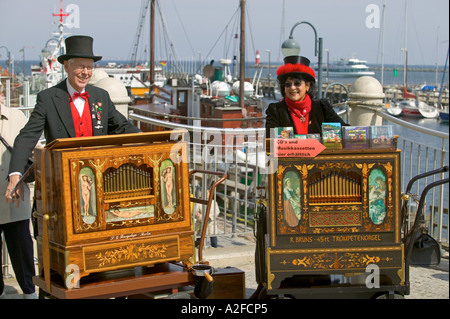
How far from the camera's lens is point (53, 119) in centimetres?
385

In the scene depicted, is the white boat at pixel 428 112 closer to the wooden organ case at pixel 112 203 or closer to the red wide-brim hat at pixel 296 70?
the red wide-brim hat at pixel 296 70

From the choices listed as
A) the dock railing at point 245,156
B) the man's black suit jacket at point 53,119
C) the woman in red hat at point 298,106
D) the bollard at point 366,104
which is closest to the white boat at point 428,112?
the dock railing at point 245,156

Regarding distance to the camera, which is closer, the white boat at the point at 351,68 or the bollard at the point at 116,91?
the bollard at the point at 116,91

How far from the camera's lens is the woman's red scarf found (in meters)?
4.15

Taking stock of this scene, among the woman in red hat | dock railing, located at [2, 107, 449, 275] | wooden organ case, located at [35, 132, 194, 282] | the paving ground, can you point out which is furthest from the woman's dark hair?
the paving ground

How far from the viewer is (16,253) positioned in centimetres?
435

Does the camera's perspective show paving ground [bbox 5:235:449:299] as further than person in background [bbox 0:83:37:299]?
Yes

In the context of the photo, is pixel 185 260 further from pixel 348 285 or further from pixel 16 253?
pixel 16 253

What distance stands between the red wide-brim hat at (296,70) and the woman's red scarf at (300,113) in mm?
140

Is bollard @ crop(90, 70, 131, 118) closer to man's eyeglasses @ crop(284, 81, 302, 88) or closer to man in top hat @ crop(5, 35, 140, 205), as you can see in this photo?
man in top hat @ crop(5, 35, 140, 205)

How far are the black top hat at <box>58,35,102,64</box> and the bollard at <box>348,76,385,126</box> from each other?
3466 millimetres

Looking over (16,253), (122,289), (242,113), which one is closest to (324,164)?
(122,289)

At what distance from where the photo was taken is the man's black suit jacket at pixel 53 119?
3729mm

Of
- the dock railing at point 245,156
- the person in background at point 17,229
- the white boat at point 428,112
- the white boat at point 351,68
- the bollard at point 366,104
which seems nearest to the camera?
the person in background at point 17,229
